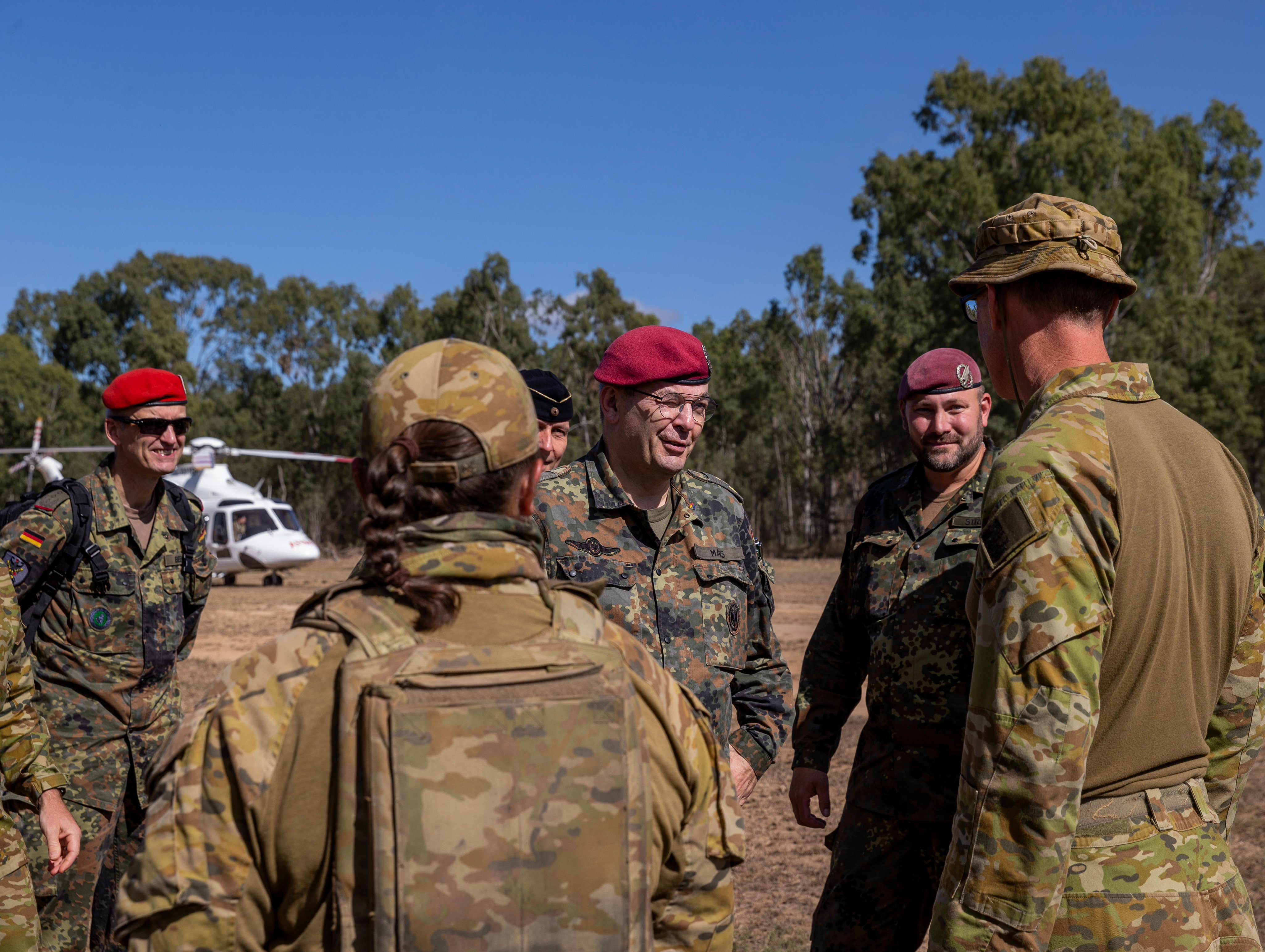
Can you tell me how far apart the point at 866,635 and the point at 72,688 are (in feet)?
9.93

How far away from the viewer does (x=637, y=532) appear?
319 cm

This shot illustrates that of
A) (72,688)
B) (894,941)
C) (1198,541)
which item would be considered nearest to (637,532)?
(894,941)

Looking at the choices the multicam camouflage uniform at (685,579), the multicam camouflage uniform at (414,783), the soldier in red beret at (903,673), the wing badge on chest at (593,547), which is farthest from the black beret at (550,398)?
the multicam camouflage uniform at (414,783)

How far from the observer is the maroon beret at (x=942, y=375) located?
3.39m

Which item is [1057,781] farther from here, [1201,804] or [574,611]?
[574,611]

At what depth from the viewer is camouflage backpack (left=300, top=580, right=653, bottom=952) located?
1.41 meters

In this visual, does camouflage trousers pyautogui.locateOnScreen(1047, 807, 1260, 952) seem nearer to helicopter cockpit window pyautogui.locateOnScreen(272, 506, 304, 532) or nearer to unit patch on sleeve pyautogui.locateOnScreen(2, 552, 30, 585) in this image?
unit patch on sleeve pyautogui.locateOnScreen(2, 552, 30, 585)

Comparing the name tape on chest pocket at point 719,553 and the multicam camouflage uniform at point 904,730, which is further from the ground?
the name tape on chest pocket at point 719,553

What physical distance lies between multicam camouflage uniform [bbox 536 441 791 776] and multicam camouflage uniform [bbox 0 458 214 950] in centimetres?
206

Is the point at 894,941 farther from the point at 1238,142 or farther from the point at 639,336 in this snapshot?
the point at 1238,142

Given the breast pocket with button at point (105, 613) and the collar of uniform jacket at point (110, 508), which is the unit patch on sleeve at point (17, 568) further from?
the collar of uniform jacket at point (110, 508)

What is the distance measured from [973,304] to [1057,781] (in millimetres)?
1239

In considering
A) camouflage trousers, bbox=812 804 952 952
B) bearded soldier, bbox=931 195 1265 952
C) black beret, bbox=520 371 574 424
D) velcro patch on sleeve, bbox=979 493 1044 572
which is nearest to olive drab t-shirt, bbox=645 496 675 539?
black beret, bbox=520 371 574 424

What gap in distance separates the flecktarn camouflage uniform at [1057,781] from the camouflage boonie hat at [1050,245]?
1.01ft
